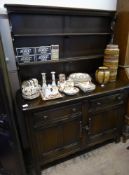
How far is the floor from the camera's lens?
1.67m

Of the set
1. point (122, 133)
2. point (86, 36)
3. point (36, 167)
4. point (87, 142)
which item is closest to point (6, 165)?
point (36, 167)

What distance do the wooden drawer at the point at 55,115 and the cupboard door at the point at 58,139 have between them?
5cm

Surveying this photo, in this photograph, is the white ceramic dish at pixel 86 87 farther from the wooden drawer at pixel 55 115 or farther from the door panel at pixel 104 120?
the door panel at pixel 104 120

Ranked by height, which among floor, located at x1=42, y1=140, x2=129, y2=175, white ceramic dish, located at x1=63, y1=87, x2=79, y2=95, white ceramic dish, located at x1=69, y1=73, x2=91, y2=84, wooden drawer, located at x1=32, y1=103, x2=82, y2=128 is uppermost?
white ceramic dish, located at x1=69, y1=73, x2=91, y2=84

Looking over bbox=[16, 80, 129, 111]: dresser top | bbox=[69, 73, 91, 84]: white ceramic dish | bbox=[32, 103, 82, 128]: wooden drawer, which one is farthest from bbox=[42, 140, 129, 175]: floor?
bbox=[69, 73, 91, 84]: white ceramic dish

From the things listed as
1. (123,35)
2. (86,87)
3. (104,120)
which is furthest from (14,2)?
(104,120)

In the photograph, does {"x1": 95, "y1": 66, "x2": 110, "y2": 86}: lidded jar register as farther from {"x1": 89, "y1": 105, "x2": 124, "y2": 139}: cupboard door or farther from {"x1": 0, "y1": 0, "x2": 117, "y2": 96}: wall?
{"x1": 0, "y1": 0, "x2": 117, "y2": 96}: wall

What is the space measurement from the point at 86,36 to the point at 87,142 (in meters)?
1.34

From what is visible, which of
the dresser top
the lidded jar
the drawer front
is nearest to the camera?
the dresser top

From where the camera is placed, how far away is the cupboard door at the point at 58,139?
148 centimetres

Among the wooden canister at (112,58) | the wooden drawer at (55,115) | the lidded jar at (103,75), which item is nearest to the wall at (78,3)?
the wooden canister at (112,58)

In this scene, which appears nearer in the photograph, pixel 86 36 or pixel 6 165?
pixel 6 165

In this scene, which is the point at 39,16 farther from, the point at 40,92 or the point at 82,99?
the point at 82,99

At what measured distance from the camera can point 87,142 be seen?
5.87 feet
